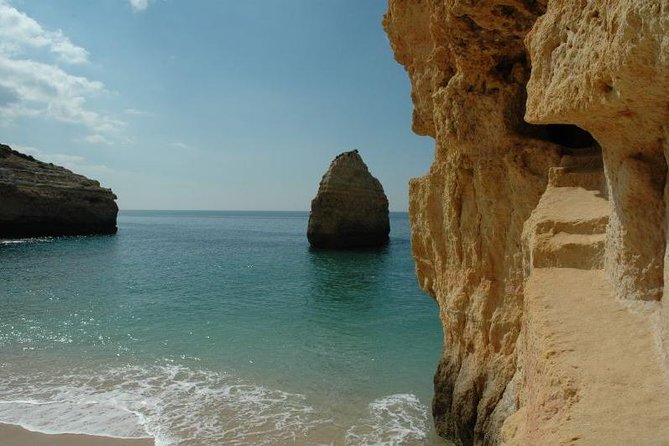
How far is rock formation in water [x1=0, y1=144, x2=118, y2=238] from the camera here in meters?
48.5

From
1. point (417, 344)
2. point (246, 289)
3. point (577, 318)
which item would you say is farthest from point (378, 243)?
point (577, 318)

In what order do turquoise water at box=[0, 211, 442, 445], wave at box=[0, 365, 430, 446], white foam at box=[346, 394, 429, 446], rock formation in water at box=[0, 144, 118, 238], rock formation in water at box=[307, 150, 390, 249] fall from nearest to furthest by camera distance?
white foam at box=[346, 394, 429, 446] → wave at box=[0, 365, 430, 446] → turquoise water at box=[0, 211, 442, 445] → rock formation in water at box=[307, 150, 390, 249] → rock formation in water at box=[0, 144, 118, 238]

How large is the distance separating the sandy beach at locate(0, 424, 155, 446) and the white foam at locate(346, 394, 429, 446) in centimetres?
388

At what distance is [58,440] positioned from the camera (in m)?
8.52

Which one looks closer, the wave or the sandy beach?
the sandy beach

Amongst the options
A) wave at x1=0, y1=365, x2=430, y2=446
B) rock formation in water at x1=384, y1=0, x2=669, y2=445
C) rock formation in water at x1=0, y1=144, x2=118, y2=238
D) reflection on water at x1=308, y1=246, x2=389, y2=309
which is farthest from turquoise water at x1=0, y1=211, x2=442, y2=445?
rock formation in water at x1=0, y1=144, x2=118, y2=238

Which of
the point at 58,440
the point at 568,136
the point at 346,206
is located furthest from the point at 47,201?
the point at 568,136

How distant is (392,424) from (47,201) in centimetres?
5371

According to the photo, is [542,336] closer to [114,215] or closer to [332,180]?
[332,180]

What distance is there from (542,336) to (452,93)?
480 centimetres

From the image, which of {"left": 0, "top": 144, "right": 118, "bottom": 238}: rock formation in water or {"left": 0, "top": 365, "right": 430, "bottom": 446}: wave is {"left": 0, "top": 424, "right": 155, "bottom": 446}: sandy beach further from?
{"left": 0, "top": 144, "right": 118, "bottom": 238}: rock formation in water

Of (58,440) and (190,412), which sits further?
(190,412)

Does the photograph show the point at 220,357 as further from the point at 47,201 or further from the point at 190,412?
the point at 47,201

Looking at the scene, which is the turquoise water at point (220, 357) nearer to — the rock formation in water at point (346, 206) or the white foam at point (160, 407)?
the white foam at point (160, 407)
